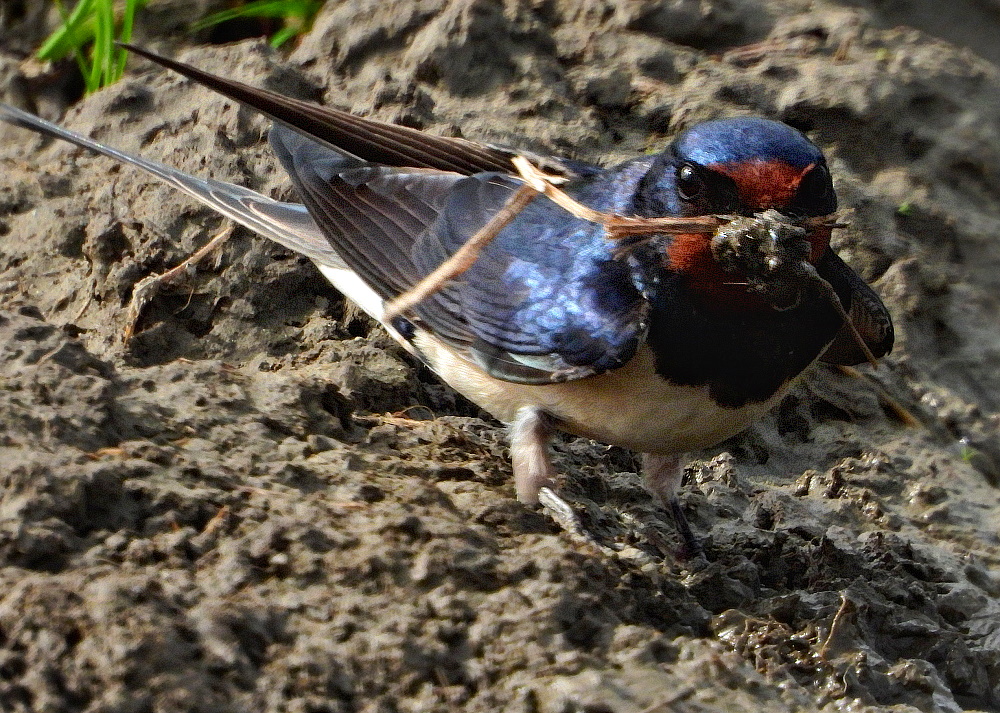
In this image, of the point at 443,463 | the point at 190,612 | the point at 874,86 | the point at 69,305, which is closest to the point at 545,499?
the point at 443,463

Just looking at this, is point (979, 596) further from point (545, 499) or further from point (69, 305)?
point (69, 305)

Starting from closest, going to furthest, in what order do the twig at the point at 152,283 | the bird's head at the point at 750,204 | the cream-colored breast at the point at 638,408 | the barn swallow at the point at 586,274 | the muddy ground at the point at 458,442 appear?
1. the muddy ground at the point at 458,442
2. the bird's head at the point at 750,204
3. the barn swallow at the point at 586,274
4. the cream-colored breast at the point at 638,408
5. the twig at the point at 152,283

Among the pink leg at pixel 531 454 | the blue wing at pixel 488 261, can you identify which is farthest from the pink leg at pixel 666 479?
the blue wing at pixel 488 261

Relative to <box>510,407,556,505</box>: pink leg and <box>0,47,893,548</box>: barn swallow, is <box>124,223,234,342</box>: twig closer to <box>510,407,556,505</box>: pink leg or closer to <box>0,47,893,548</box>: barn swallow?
<box>0,47,893,548</box>: barn swallow

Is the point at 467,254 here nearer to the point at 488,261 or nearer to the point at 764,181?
the point at 488,261

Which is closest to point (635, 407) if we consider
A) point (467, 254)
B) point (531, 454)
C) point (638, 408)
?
point (638, 408)

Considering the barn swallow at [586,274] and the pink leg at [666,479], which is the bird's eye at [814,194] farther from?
the pink leg at [666,479]
